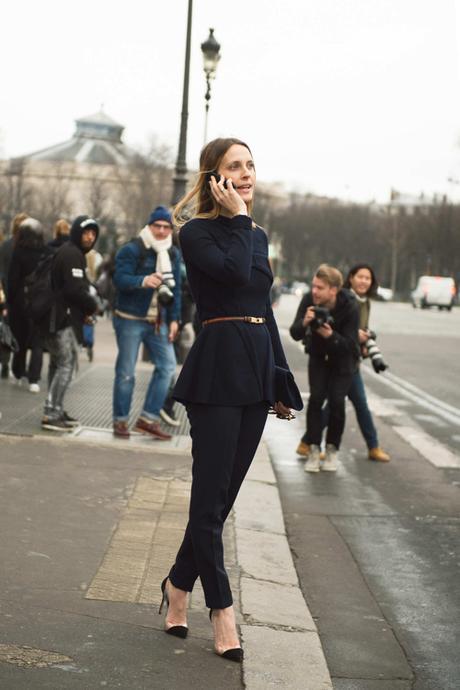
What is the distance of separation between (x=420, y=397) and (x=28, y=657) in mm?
12519

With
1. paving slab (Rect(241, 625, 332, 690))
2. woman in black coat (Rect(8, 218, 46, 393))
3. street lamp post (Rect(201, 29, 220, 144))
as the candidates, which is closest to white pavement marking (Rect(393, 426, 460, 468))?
woman in black coat (Rect(8, 218, 46, 393))

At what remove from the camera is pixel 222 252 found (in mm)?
4488

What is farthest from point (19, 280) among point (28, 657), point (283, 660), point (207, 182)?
point (28, 657)

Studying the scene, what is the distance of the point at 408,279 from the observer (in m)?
132


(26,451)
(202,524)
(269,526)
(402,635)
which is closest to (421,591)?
(402,635)

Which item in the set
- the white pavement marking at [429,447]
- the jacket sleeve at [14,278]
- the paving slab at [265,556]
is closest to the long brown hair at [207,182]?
the paving slab at [265,556]

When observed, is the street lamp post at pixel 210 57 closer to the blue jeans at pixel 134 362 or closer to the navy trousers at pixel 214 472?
the blue jeans at pixel 134 362

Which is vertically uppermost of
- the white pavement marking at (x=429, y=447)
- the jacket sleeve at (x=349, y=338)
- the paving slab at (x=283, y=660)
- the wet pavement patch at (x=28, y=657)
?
the jacket sleeve at (x=349, y=338)

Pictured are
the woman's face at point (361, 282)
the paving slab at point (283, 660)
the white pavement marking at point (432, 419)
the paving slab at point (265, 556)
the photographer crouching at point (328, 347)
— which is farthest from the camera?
the white pavement marking at point (432, 419)

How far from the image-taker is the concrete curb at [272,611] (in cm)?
444

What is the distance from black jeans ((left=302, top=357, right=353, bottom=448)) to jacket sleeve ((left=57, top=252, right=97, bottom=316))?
169cm

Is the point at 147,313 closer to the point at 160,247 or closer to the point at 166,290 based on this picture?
the point at 166,290

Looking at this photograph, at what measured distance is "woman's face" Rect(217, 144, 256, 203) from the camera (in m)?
4.58

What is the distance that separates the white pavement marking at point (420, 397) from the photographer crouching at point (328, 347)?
4.04 m
